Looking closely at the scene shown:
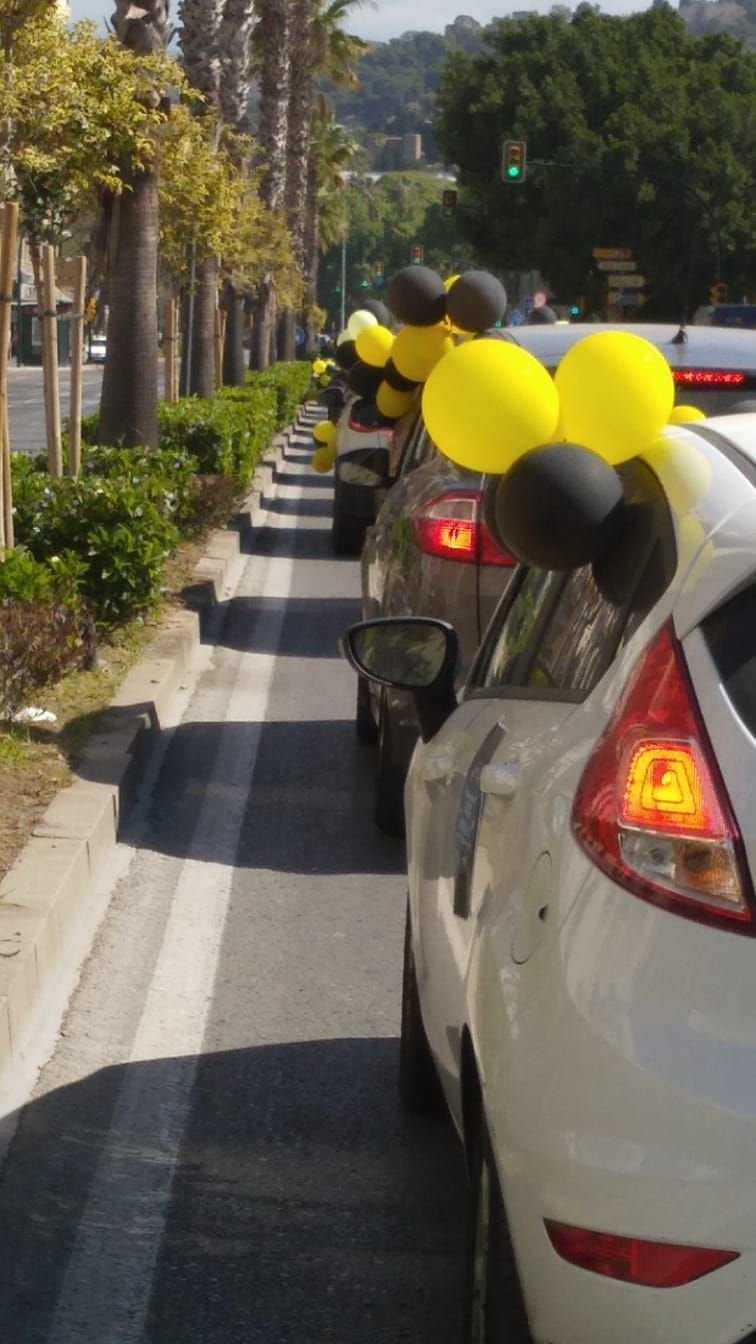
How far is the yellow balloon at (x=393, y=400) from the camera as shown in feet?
37.9

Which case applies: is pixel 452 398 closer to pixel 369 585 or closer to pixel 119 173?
pixel 369 585

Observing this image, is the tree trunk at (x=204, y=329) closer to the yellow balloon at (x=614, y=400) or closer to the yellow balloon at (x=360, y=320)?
the yellow balloon at (x=360, y=320)

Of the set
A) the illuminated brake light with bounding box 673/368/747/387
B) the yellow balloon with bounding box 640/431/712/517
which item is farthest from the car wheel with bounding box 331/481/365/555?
the yellow balloon with bounding box 640/431/712/517

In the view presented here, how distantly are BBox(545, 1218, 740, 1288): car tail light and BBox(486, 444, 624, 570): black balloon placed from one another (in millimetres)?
1002

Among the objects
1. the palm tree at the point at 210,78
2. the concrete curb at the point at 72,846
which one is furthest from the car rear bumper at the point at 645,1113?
the palm tree at the point at 210,78

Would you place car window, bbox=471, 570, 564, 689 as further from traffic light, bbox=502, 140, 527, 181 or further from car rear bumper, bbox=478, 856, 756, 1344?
traffic light, bbox=502, 140, 527, 181

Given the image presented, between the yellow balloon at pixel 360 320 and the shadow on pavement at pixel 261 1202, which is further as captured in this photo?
the yellow balloon at pixel 360 320

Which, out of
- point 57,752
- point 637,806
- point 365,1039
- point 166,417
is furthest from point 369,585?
point 166,417

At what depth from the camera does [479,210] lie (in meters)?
71.7

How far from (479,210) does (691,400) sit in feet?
220

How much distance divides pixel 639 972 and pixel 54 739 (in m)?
6.10

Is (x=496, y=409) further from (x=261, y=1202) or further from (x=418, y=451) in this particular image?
(x=418, y=451)

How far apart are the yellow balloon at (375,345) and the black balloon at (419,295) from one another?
1580 mm

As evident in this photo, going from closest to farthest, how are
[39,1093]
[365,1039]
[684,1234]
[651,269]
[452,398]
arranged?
[684,1234] → [452,398] → [39,1093] → [365,1039] → [651,269]
